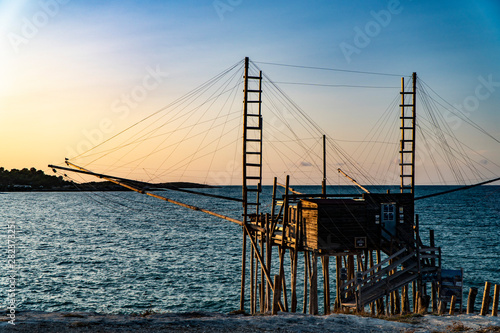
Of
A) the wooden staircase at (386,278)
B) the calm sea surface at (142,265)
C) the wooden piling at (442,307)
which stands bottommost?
the calm sea surface at (142,265)

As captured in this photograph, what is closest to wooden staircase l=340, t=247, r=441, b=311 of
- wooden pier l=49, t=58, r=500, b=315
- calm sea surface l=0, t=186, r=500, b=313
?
wooden pier l=49, t=58, r=500, b=315

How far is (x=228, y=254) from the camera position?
55125 millimetres

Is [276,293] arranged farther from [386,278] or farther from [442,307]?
[442,307]

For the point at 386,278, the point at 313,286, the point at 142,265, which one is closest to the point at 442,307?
the point at 386,278

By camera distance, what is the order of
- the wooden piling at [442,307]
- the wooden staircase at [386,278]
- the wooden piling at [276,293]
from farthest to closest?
the wooden piling at [276,293] → the wooden staircase at [386,278] → the wooden piling at [442,307]

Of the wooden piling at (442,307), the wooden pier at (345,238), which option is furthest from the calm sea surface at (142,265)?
the wooden piling at (442,307)

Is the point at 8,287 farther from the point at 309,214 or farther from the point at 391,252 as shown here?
the point at 391,252

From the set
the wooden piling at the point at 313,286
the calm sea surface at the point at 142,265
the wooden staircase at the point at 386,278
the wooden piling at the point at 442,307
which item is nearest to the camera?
the wooden piling at the point at 442,307

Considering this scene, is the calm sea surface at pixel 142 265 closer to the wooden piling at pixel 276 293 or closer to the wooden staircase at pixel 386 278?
the wooden piling at pixel 276 293

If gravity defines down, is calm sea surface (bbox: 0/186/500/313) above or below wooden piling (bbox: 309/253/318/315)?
below

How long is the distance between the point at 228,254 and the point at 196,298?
20.6 m

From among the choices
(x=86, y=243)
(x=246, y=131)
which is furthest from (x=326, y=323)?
(x=86, y=243)

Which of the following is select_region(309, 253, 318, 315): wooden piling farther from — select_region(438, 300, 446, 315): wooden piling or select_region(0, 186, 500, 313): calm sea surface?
select_region(0, 186, 500, 313): calm sea surface

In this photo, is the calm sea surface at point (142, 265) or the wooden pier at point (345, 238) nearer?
the wooden pier at point (345, 238)
